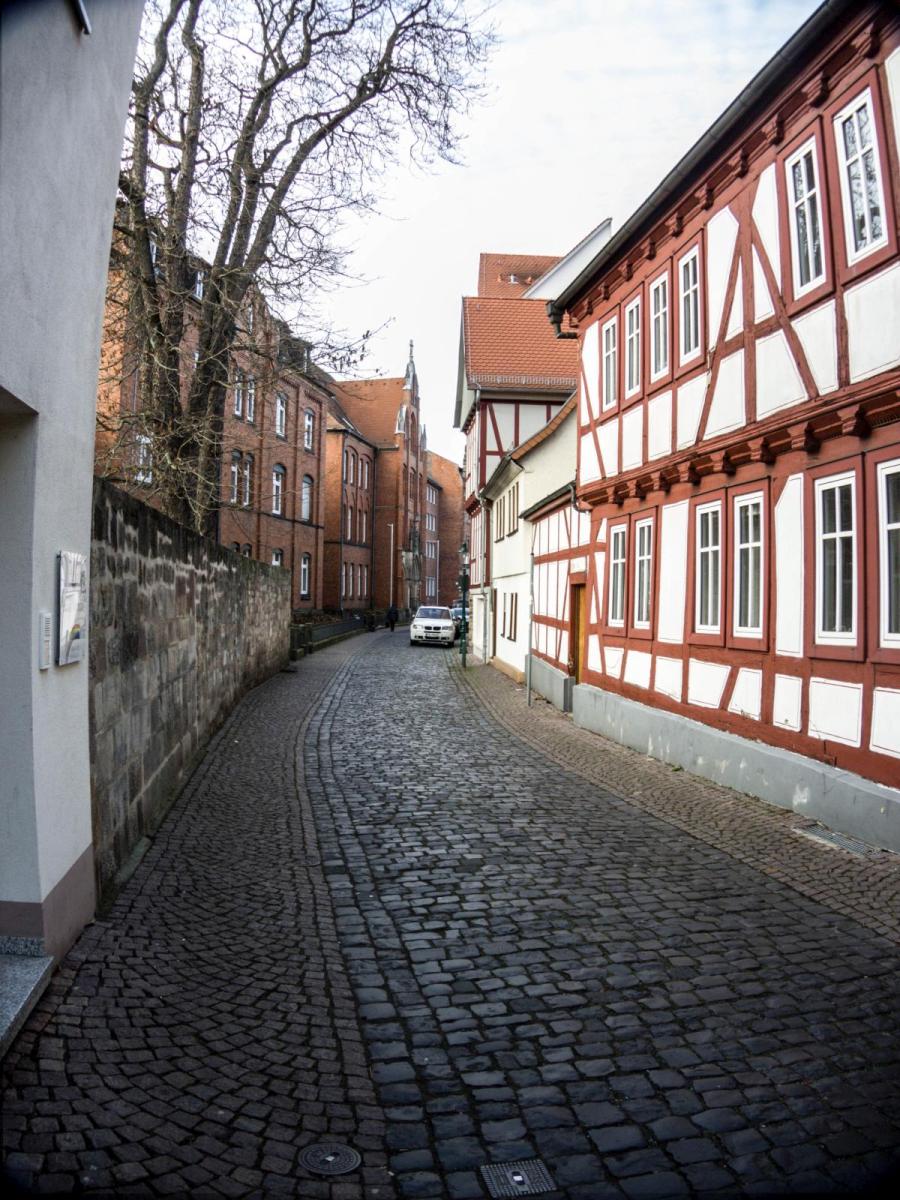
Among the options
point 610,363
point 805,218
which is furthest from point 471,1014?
point 610,363

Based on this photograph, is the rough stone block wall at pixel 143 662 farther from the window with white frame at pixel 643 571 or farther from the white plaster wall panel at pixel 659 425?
the white plaster wall panel at pixel 659 425

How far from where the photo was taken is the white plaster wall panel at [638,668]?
12039 millimetres

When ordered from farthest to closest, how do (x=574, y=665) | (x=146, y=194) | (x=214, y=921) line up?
1. (x=574, y=665)
2. (x=146, y=194)
3. (x=214, y=921)

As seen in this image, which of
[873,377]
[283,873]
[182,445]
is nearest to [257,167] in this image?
A: [182,445]

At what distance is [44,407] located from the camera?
4.02 metres

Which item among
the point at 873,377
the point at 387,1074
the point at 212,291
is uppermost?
the point at 212,291

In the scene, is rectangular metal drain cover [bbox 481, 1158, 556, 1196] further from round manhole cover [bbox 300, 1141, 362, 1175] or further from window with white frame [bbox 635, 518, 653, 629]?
window with white frame [bbox 635, 518, 653, 629]

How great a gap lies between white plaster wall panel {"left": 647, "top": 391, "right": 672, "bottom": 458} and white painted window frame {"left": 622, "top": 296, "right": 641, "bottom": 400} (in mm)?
646

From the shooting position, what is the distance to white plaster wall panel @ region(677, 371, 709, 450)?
1048 centimetres

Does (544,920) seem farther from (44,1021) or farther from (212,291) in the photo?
(212,291)

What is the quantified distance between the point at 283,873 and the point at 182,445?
937cm

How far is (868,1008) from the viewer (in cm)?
409

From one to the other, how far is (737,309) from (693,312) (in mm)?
1218

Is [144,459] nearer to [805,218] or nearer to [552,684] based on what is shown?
[552,684]
